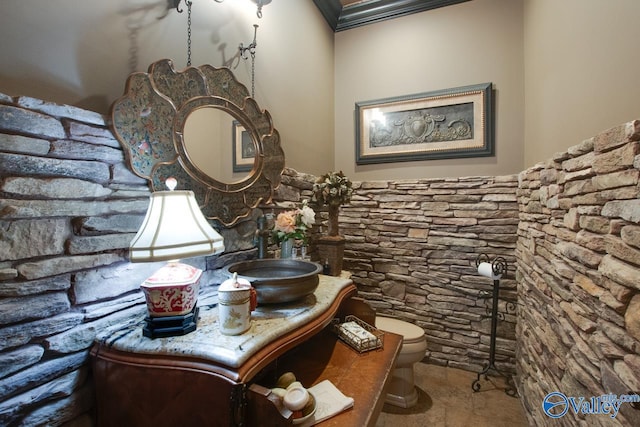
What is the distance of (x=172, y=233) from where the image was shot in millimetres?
875

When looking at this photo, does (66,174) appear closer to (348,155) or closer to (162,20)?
(162,20)

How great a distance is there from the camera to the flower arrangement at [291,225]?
1.53m

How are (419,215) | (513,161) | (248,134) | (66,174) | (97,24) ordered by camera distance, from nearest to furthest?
(66,174)
(97,24)
(248,134)
(513,161)
(419,215)

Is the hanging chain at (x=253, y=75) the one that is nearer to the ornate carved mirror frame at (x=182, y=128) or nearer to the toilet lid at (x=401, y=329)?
the ornate carved mirror frame at (x=182, y=128)

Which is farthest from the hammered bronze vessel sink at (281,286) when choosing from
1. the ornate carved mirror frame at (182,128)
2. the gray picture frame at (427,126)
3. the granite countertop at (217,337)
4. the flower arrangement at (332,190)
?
the gray picture frame at (427,126)

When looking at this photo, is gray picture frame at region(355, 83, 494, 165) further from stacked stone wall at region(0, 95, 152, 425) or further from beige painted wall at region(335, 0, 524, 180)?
stacked stone wall at region(0, 95, 152, 425)

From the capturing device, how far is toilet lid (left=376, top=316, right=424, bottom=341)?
1949 mm

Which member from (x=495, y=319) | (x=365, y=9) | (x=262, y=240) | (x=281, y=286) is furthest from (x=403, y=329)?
(x=365, y=9)

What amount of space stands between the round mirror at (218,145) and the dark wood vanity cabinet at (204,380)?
684 mm

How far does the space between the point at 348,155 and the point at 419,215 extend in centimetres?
88

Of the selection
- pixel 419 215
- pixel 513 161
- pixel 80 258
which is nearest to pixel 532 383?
pixel 419 215

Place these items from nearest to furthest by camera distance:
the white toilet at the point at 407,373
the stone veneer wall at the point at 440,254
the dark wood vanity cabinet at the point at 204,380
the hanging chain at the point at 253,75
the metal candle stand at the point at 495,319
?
1. the dark wood vanity cabinet at the point at 204,380
2. the hanging chain at the point at 253,75
3. the white toilet at the point at 407,373
4. the metal candle stand at the point at 495,319
5. the stone veneer wall at the point at 440,254

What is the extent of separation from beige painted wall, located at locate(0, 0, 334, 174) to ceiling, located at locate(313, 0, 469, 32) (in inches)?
12.1

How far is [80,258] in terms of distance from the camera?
2.89ft
